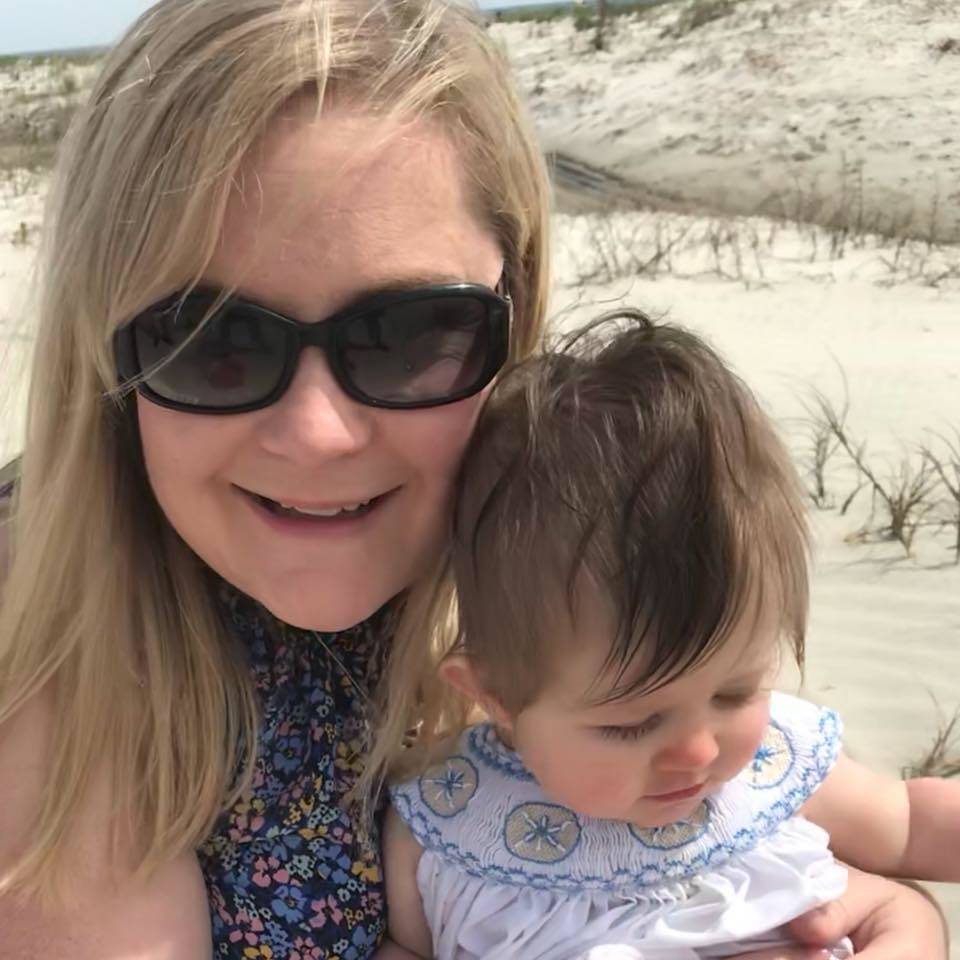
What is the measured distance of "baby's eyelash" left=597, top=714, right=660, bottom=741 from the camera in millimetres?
1494

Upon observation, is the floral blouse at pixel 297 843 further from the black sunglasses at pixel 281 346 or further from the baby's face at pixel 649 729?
the black sunglasses at pixel 281 346

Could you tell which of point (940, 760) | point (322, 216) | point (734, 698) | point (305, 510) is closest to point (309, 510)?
point (305, 510)

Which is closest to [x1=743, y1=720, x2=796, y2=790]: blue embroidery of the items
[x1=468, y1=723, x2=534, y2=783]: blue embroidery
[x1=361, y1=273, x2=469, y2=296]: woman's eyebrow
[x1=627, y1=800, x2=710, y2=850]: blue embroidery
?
[x1=627, y1=800, x2=710, y2=850]: blue embroidery

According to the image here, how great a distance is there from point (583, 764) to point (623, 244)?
624 centimetres

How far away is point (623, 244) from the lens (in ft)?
24.4

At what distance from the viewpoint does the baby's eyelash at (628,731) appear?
149cm

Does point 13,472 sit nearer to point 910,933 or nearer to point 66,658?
point 66,658

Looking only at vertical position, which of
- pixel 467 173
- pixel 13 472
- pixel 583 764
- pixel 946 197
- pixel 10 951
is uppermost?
pixel 467 173

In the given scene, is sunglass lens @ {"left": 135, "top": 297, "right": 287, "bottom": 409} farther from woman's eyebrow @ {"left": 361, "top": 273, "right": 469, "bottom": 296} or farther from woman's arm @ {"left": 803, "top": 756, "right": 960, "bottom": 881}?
woman's arm @ {"left": 803, "top": 756, "right": 960, "bottom": 881}

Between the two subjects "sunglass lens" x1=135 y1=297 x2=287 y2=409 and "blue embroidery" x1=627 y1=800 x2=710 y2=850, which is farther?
"blue embroidery" x1=627 y1=800 x2=710 y2=850

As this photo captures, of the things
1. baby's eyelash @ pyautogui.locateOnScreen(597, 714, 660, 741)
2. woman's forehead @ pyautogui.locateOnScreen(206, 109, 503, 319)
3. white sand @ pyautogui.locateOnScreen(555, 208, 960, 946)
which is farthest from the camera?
white sand @ pyautogui.locateOnScreen(555, 208, 960, 946)

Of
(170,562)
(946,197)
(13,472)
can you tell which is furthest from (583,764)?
(946,197)

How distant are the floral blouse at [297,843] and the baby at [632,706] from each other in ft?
0.25

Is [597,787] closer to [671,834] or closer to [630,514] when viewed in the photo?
[671,834]
